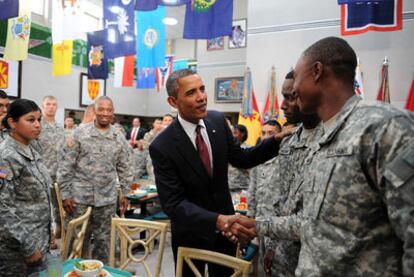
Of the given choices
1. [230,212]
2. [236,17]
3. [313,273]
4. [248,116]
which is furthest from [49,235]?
[236,17]

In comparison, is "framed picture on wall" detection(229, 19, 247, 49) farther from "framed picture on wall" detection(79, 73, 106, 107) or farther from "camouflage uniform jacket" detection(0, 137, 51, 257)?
"camouflage uniform jacket" detection(0, 137, 51, 257)

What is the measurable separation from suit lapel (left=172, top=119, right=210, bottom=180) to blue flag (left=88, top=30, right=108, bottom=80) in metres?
5.96

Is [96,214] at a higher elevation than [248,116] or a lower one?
lower

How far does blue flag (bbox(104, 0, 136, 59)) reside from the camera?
5.92 m

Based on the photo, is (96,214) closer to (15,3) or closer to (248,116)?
(248,116)

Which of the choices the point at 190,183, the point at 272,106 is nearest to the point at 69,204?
the point at 190,183

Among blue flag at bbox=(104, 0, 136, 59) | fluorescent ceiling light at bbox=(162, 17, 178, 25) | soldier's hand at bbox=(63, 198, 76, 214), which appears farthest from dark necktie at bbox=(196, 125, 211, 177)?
fluorescent ceiling light at bbox=(162, 17, 178, 25)

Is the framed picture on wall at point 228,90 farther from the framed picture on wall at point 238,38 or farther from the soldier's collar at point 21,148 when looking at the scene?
the soldier's collar at point 21,148

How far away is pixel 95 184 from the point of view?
10.6 feet

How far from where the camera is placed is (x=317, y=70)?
3.49ft

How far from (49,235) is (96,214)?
105cm

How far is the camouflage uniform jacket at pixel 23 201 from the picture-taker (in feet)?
6.16

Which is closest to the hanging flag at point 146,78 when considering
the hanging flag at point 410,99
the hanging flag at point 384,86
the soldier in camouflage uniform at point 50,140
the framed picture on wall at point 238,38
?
the framed picture on wall at point 238,38

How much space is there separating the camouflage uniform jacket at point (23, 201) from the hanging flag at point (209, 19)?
138 inches
